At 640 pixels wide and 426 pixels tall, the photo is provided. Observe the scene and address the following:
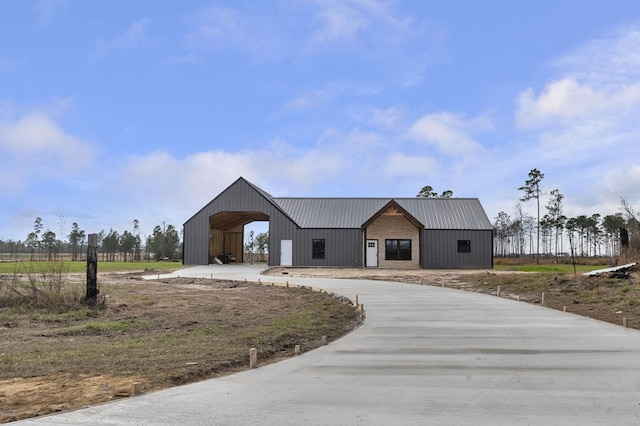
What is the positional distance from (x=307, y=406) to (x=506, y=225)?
80.5 metres

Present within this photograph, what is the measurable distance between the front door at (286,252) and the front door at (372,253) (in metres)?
6.11

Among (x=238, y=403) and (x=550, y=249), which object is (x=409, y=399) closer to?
(x=238, y=403)

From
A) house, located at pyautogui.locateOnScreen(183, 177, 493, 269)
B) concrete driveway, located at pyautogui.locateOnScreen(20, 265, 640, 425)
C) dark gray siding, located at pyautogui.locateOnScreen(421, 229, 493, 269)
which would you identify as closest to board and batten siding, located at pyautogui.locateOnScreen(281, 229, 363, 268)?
house, located at pyautogui.locateOnScreen(183, 177, 493, 269)

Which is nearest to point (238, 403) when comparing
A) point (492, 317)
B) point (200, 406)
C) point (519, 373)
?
point (200, 406)

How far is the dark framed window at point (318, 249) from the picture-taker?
40688 millimetres

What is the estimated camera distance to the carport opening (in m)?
43.5

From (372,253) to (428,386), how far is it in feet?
116

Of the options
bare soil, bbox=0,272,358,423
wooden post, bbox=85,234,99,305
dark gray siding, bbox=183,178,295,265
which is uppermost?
dark gray siding, bbox=183,178,295,265

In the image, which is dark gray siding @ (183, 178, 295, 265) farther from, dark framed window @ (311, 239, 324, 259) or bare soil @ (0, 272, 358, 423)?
bare soil @ (0, 272, 358, 423)

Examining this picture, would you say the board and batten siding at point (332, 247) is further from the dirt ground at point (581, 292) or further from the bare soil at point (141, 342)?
the bare soil at point (141, 342)

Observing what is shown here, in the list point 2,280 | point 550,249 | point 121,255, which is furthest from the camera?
point 550,249

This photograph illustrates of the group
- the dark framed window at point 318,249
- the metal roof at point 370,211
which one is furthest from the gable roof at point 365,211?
the dark framed window at point 318,249

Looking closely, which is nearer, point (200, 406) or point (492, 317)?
point (200, 406)

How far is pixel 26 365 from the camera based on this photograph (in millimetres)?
7914
